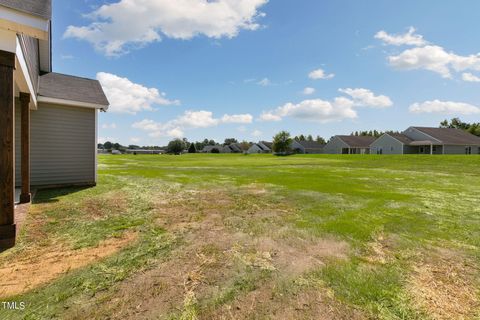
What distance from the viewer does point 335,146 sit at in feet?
190

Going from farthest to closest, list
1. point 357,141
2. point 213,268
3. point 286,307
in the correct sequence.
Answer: point 357,141 < point 213,268 < point 286,307

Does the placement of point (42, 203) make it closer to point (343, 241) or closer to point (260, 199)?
point (260, 199)

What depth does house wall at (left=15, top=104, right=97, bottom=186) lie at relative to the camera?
8.63 metres

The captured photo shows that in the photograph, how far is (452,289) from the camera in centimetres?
294

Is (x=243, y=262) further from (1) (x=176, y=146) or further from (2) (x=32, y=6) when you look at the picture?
(1) (x=176, y=146)

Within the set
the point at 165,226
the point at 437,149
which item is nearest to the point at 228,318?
the point at 165,226

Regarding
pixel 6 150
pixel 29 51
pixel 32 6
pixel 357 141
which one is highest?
pixel 357 141

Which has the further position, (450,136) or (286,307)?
(450,136)

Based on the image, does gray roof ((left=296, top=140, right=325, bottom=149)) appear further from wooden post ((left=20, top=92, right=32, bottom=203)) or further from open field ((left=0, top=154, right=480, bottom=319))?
wooden post ((left=20, top=92, right=32, bottom=203))

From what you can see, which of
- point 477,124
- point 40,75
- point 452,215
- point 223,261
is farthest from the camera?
point 477,124

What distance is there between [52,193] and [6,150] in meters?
5.04

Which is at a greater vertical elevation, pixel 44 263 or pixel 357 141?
pixel 357 141

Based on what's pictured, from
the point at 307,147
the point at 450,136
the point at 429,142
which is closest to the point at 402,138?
the point at 429,142

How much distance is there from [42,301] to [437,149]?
50399 mm
